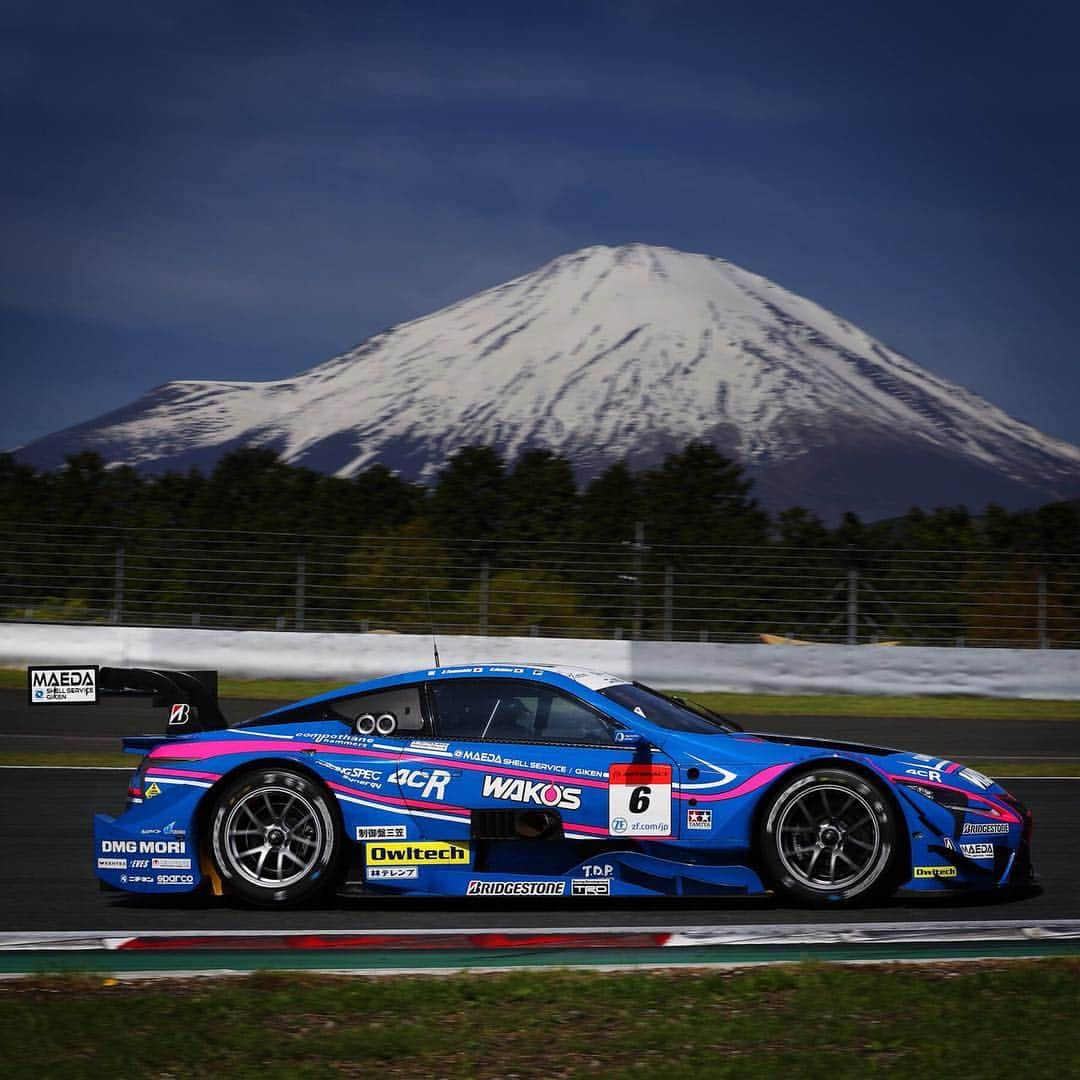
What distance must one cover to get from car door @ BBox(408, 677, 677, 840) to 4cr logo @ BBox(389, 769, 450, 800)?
3 cm

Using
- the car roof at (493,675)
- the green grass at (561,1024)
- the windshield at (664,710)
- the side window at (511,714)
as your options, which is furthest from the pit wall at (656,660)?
the green grass at (561,1024)

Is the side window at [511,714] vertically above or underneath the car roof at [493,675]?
underneath

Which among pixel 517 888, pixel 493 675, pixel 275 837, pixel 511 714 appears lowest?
pixel 517 888

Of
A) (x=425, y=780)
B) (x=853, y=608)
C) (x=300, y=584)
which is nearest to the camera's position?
(x=425, y=780)

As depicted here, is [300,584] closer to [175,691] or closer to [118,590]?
[118,590]

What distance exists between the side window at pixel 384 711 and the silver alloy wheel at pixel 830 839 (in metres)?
1.81

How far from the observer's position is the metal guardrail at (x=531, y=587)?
23922mm

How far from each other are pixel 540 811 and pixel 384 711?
941mm

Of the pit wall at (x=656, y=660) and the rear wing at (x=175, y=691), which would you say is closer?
the rear wing at (x=175, y=691)

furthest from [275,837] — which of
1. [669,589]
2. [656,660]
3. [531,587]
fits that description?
[669,589]

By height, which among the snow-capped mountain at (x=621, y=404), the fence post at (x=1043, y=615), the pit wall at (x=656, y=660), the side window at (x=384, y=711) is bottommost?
the side window at (x=384, y=711)

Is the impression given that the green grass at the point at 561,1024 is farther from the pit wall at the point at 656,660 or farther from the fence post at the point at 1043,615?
the fence post at the point at 1043,615

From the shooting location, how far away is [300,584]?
24.5 meters

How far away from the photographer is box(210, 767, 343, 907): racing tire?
6.92m
